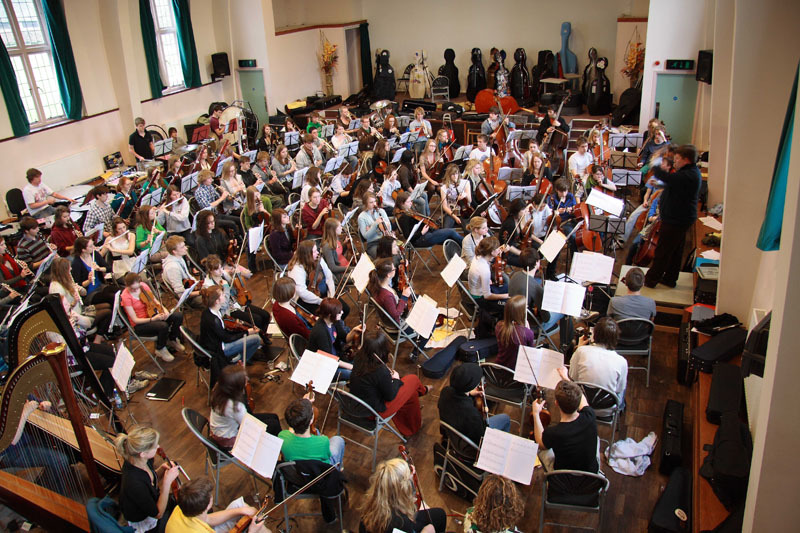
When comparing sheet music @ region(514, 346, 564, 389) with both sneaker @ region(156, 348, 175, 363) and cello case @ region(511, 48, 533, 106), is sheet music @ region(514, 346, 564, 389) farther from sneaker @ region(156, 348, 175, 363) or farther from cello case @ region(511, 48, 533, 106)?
cello case @ region(511, 48, 533, 106)

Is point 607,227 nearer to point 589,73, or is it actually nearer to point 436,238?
point 436,238

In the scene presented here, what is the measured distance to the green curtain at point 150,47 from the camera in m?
12.6

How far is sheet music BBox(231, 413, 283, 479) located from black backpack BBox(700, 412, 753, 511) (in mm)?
2868

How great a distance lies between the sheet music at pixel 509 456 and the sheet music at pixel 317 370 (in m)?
1.23

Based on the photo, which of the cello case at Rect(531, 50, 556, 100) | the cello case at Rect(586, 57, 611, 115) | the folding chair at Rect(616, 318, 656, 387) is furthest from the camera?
the cello case at Rect(531, 50, 556, 100)

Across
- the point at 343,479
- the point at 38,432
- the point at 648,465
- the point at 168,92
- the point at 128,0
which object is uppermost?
the point at 128,0

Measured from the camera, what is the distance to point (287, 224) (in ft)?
23.9

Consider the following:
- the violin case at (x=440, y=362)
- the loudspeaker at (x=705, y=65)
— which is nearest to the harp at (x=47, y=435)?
the violin case at (x=440, y=362)

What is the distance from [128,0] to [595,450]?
12317mm

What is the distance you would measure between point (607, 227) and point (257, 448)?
17.2 feet

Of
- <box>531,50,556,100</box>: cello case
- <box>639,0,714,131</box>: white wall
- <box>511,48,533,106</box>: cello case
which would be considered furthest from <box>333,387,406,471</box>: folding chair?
<box>531,50,556,100</box>: cello case

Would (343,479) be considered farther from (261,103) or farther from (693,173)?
(261,103)

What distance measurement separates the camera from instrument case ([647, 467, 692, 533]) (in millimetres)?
3967

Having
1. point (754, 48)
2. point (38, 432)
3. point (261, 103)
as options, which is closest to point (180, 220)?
point (38, 432)
